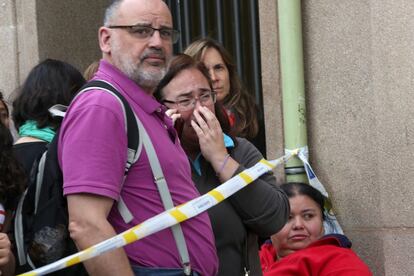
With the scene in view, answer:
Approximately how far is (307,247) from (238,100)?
1.11m

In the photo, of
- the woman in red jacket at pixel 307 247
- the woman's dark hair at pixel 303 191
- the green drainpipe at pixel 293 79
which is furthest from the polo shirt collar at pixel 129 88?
the green drainpipe at pixel 293 79

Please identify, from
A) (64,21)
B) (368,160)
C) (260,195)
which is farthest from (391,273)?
(64,21)

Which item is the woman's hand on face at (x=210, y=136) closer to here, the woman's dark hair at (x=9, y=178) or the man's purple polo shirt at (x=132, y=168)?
the man's purple polo shirt at (x=132, y=168)

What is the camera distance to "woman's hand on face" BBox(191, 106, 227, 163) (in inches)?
159

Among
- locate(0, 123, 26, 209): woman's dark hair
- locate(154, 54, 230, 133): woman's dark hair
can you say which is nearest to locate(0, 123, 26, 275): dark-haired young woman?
locate(0, 123, 26, 209): woman's dark hair

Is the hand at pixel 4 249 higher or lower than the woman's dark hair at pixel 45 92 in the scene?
lower

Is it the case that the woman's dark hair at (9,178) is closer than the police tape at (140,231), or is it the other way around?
the police tape at (140,231)

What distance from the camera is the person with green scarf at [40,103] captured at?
13.4ft

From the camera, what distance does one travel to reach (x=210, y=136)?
4.05 meters

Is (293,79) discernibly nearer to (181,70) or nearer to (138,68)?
(181,70)

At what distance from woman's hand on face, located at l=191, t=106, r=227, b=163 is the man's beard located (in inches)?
21.6

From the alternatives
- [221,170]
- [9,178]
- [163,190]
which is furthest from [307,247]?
[9,178]

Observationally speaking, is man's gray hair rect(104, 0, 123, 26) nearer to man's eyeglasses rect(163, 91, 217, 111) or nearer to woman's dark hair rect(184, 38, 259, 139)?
man's eyeglasses rect(163, 91, 217, 111)

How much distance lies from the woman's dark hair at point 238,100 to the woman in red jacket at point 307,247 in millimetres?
483
